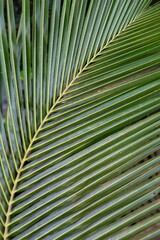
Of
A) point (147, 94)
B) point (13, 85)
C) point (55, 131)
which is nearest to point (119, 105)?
point (147, 94)

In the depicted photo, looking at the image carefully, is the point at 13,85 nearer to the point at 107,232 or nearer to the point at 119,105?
the point at 119,105

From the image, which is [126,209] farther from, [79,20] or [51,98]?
[79,20]

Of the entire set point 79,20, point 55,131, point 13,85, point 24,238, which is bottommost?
point 24,238

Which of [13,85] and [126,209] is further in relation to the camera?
[13,85]

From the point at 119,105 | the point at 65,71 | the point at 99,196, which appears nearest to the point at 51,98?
the point at 65,71

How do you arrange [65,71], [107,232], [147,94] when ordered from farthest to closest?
[65,71] < [147,94] < [107,232]

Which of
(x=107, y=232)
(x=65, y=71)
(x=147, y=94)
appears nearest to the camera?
(x=107, y=232)

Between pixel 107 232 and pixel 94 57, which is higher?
pixel 94 57
